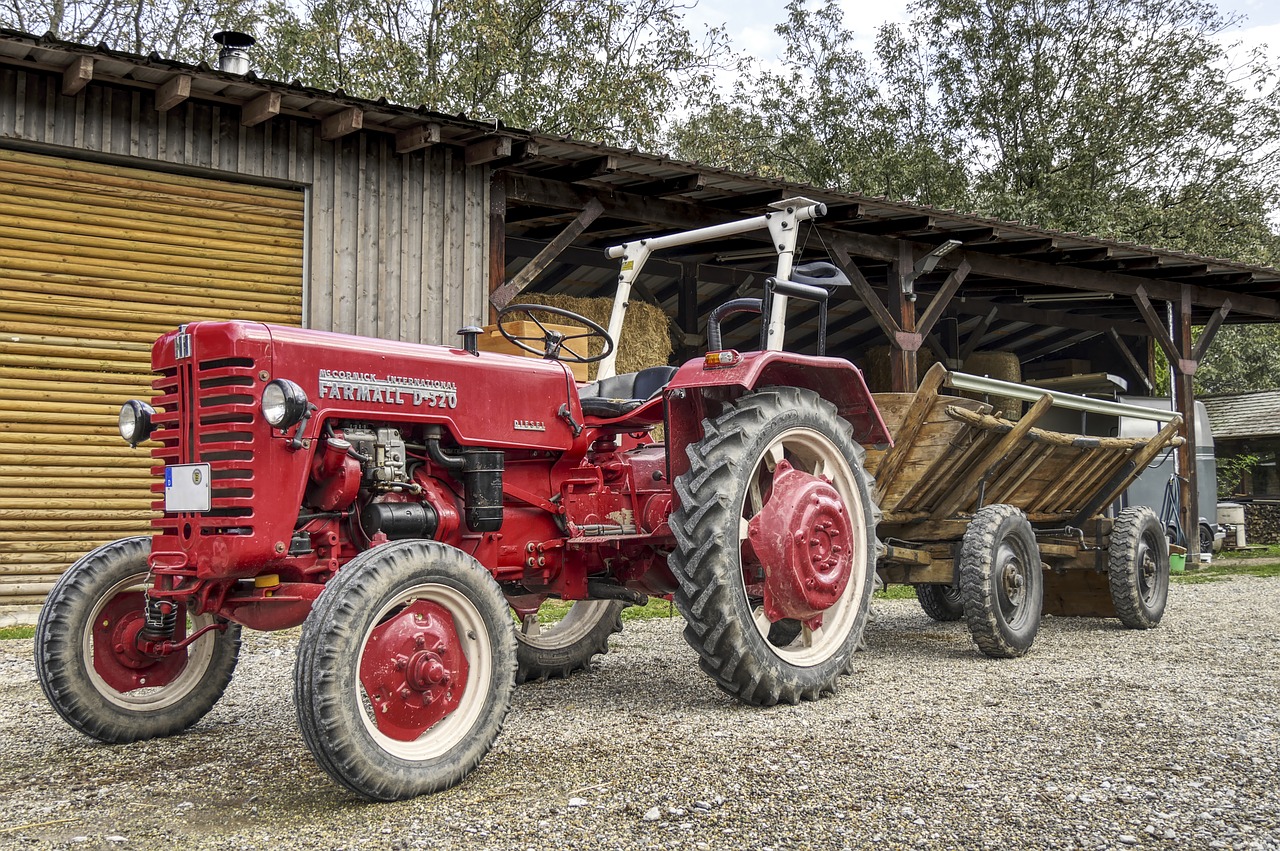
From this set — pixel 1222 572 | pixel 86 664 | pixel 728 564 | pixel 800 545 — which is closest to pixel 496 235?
pixel 800 545

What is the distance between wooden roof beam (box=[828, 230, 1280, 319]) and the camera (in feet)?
36.7

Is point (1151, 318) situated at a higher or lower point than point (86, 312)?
higher

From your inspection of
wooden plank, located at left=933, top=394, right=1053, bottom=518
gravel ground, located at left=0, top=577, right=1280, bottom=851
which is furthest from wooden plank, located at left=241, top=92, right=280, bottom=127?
wooden plank, located at left=933, top=394, right=1053, bottom=518

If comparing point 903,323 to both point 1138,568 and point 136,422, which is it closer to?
point 1138,568

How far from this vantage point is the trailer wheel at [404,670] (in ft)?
9.60

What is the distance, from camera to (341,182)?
321 inches

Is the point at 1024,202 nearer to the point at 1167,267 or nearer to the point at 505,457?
the point at 1167,267

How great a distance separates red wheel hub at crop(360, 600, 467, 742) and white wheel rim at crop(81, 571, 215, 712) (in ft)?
3.23

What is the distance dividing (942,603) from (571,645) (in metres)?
3.04

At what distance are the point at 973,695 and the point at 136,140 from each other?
241 inches

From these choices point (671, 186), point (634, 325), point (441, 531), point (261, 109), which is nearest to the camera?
point (441, 531)

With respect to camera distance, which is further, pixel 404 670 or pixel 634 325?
pixel 634 325

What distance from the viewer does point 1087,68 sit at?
84.6ft

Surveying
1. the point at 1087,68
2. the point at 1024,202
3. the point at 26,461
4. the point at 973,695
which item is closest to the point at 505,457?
the point at 973,695
